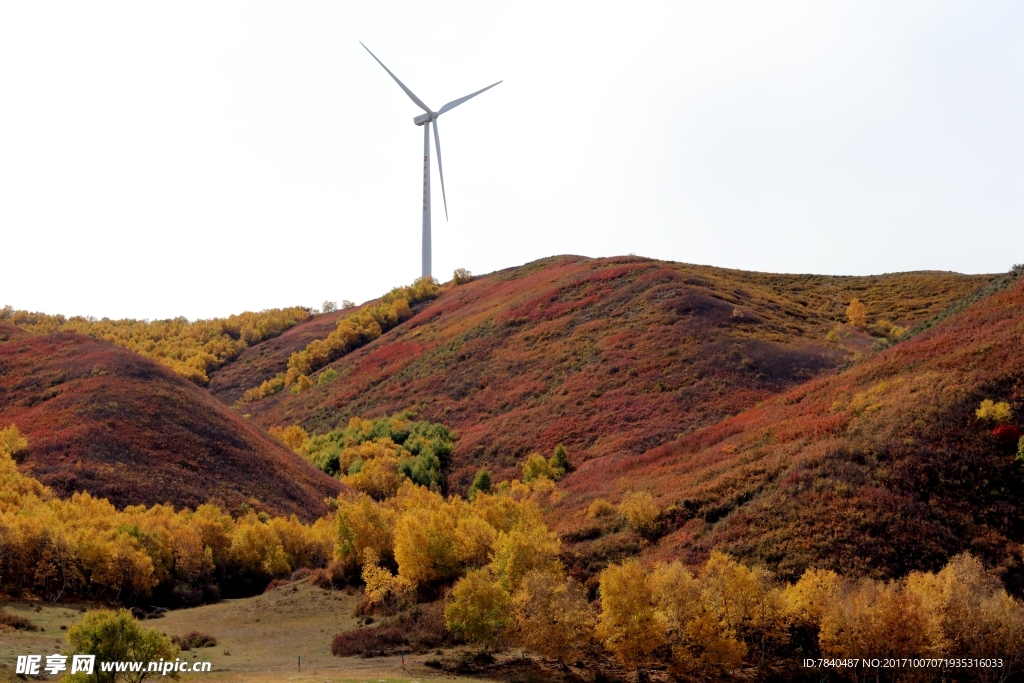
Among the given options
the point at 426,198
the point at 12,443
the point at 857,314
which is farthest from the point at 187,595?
the point at 426,198

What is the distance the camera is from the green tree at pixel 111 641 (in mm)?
37406

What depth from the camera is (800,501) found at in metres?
54.3

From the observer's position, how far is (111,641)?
3759cm

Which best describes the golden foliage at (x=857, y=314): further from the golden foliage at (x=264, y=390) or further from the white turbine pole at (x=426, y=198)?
the golden foliage at (x=264, y=390)

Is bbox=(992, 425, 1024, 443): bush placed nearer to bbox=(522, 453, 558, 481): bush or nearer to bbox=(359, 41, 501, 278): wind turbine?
bbox=(522, 453, 558, 481): bush

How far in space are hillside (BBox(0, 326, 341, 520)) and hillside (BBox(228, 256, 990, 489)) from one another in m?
20.4

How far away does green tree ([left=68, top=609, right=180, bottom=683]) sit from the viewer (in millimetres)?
37406

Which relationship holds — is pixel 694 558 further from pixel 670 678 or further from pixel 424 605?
pixel 424 605

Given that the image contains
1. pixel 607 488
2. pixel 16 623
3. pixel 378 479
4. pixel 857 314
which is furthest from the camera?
pixel 857 314

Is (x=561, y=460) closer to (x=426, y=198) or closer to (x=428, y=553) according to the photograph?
(x=428, y=553)

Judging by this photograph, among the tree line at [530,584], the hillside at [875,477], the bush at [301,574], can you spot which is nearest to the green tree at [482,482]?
the tree line at [530,584]

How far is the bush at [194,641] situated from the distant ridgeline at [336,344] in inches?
4367

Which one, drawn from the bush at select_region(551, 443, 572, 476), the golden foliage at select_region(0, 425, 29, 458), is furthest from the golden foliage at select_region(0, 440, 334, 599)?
the bush at select_region(551, 443, 572, 476)

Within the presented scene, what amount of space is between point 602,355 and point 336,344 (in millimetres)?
76847
